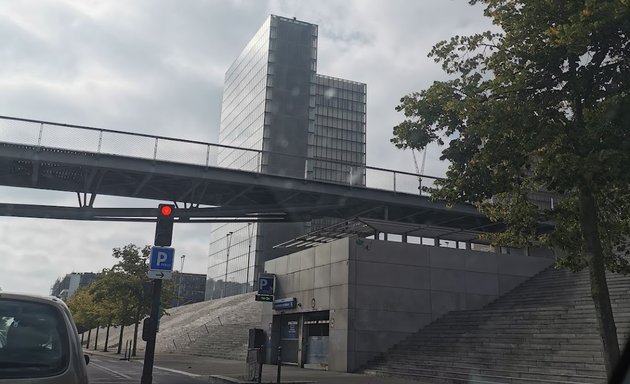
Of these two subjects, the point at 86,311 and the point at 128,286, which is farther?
the point at 86,311

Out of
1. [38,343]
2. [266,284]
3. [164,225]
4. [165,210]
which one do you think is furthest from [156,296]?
[266,284]

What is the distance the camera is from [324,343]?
24797mm

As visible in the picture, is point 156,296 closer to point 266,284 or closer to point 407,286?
point 407,286

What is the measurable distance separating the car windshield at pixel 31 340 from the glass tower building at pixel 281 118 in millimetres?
76266

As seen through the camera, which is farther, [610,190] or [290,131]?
[290,131]

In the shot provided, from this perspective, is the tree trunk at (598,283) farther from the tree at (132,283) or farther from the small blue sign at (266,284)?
the tree at (132,283)

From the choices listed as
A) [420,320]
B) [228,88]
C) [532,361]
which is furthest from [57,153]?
[228,88]

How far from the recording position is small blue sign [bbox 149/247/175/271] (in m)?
12.4

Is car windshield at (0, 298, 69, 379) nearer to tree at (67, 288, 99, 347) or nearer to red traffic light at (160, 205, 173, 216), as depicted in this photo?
red traffic light at (160, 205, 173, 216)

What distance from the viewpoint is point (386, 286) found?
23.9 m

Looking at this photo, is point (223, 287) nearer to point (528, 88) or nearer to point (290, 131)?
point (290, 131)

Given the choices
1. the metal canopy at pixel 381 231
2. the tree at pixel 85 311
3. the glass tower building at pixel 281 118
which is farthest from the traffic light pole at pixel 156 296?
the glass tower building at pixel 281 118

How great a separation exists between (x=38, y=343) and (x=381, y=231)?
23630 millimetres

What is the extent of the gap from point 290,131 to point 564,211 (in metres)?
77.6
